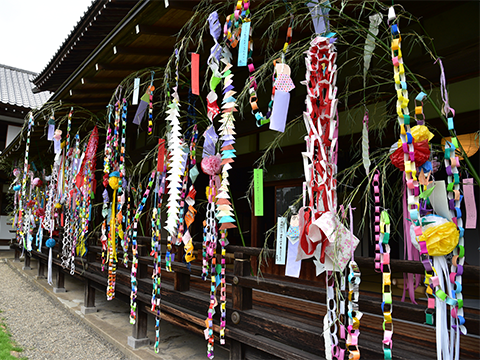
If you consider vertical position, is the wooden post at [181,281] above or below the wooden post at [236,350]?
above

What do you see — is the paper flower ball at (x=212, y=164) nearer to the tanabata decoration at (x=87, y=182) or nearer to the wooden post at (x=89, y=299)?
the tanabata decoration at (x=87, y=182)

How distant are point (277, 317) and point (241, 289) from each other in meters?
0.36

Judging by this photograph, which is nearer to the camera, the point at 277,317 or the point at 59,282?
the point at 277,317

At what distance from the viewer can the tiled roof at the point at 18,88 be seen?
43.6ft

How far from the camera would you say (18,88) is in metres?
14.8

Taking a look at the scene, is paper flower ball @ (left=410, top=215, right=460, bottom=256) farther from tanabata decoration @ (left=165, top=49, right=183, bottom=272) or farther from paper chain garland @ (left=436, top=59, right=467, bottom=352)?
tanabata decoration @ (left=165, top=49, right=183, bottom=272)

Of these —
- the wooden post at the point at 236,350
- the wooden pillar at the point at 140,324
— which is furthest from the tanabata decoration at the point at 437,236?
the wooden pillar at the point at 140,324

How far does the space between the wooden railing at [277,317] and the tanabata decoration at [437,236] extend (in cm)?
16

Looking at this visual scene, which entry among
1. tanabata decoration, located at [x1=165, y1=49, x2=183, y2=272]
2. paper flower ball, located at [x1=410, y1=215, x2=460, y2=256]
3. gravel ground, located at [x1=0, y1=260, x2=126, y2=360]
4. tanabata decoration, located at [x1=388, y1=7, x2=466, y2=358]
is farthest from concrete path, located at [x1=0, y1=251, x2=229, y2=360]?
paper flower ball, located at [x1=410, y1=215, x2=460, y2=256]

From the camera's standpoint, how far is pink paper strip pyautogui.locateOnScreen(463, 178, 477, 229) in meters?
1.45

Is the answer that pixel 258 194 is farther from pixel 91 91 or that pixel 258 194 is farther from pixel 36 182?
pixel 36 182

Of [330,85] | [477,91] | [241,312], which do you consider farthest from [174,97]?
[477,91]

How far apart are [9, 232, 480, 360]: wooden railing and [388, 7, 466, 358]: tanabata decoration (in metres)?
0.16

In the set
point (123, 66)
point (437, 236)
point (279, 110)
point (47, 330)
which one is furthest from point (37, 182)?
point (437, 236)
